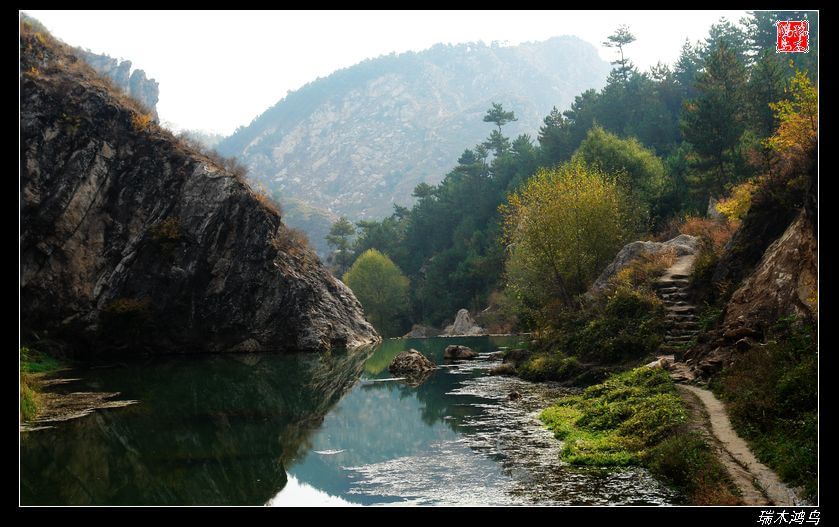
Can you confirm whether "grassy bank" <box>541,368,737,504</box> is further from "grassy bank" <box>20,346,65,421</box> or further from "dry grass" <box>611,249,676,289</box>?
"grassy bank" <box>20,346,65,421</box>

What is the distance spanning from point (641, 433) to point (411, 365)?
82.3 ft

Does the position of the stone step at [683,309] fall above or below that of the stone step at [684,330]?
above

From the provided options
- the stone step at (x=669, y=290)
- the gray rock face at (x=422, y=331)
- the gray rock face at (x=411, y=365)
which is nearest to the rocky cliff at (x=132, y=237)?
the gray rock face at (x=411, y=365)

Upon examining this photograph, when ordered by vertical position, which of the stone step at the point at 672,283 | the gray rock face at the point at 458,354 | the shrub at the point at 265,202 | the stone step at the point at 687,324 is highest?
the shrub at the point at 265,202

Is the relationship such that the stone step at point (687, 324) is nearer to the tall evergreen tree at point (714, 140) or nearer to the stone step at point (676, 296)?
the stone step at point (676, 296)

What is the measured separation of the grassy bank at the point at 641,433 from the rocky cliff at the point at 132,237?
42760 millimetres

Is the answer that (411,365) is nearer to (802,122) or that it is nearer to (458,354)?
(458,354)

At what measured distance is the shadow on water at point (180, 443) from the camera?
1633 cm

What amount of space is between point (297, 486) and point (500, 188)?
123m

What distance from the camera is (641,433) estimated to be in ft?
60.9

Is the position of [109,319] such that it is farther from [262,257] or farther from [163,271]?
[262,257]

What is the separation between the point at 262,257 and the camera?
212 feet

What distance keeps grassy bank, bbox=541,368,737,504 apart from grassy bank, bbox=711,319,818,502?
121cm
